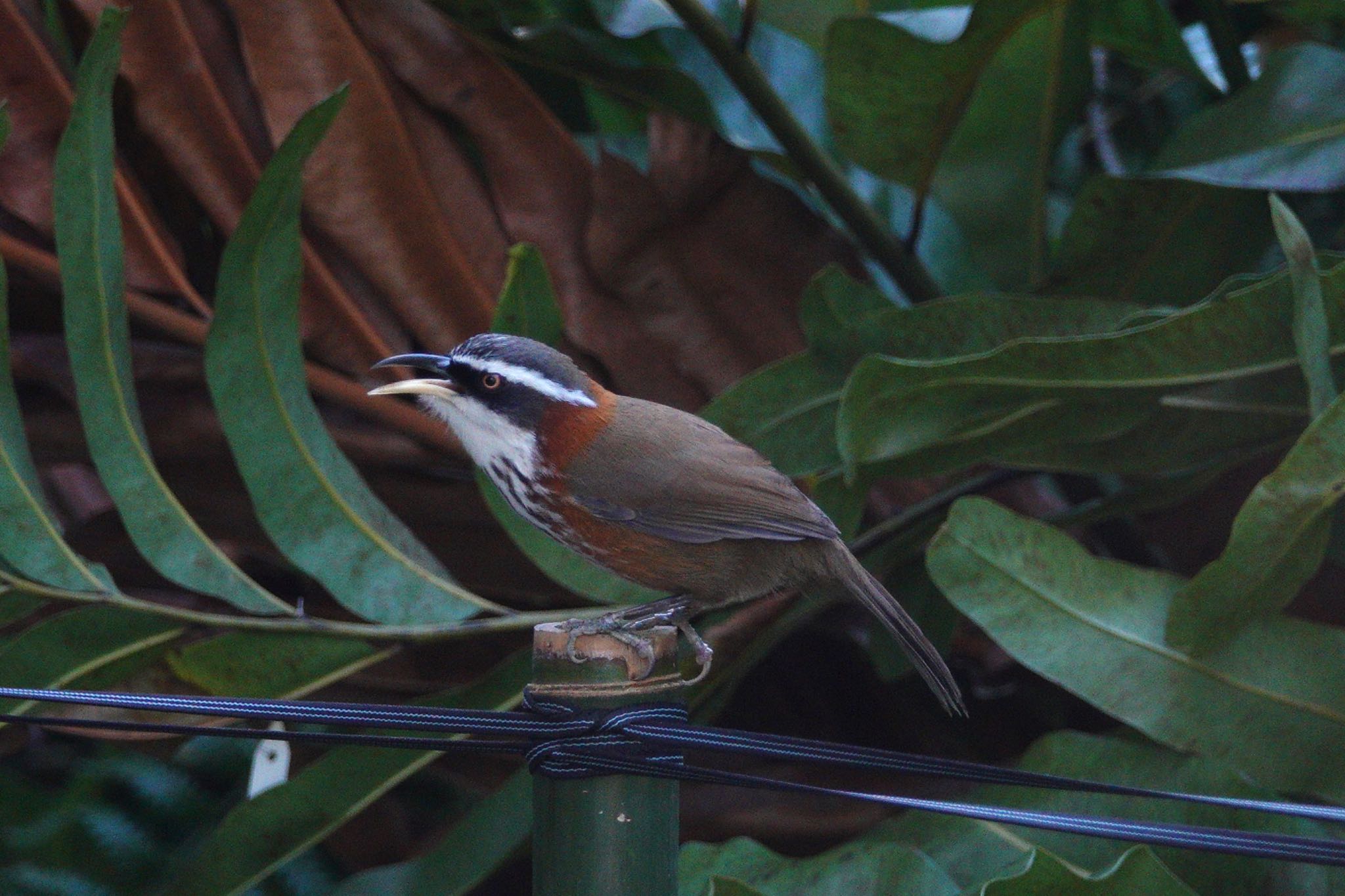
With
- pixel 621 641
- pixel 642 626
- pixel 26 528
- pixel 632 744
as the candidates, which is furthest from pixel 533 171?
pixel 632 744

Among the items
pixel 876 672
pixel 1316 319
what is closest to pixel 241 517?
pixel 876 672

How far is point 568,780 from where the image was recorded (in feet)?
4.38

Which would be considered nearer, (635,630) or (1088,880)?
(635,630)

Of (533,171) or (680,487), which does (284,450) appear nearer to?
(680,487)

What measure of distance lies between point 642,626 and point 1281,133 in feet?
6.15

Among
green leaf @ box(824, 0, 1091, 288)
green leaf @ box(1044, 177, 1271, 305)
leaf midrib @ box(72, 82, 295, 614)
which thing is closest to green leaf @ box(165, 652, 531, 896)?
leaf midrib @ box(72, 82, 295, 614)

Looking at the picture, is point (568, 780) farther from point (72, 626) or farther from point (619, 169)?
point (619, 169)

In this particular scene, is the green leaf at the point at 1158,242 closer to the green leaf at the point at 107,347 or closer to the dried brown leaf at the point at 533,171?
the dried brown leaf at the point at 533,171

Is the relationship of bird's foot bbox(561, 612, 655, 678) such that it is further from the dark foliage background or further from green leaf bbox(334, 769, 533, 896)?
green leaf bbox(334, 769, 533, 896)

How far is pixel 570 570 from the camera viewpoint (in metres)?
2.38

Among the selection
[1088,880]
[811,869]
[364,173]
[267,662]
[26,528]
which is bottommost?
[811,869]

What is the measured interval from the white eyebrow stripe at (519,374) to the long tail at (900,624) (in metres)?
0.47

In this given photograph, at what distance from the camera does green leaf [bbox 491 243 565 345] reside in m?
2.21

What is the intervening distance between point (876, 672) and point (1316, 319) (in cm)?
149
